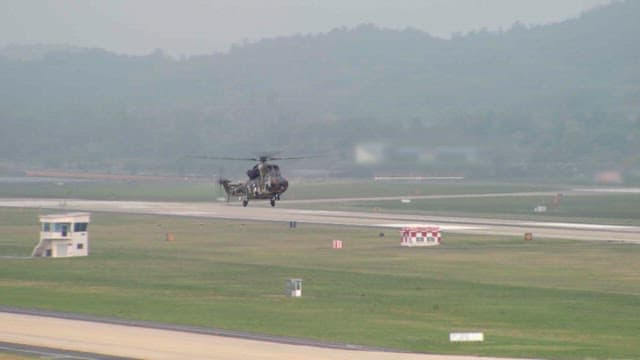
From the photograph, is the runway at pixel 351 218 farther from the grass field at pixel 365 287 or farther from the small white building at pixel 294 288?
the small white building at pixel 294 288

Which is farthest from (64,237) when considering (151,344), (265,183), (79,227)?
(151,344)

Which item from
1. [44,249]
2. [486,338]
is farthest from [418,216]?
[486,338]

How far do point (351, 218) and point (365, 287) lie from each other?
65.2 metres

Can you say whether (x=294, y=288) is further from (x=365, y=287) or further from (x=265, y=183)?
(x=265, y=183)

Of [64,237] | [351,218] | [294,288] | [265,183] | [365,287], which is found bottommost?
[294,288]

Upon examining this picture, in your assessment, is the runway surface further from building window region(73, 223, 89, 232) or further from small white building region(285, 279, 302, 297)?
building window region(73, 223, 89, 232)

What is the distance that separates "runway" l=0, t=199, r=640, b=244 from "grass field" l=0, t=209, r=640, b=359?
812cm

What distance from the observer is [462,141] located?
560 feet

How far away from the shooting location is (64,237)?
361 feet

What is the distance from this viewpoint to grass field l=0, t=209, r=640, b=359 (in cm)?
7031

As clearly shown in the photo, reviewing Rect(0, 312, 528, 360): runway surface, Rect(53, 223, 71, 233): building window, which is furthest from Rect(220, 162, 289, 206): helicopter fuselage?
Rect(0, 312, 528, 360): runway surface

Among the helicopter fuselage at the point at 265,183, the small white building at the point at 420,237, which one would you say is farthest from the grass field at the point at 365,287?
the helicopter fuselage at the point at 265,183

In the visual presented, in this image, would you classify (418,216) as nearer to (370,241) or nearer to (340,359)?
(370,241)

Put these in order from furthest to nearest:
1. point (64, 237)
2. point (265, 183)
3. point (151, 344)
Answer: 1. point (64, 237)
2. point (265, 183)
3. point (151, 344)
